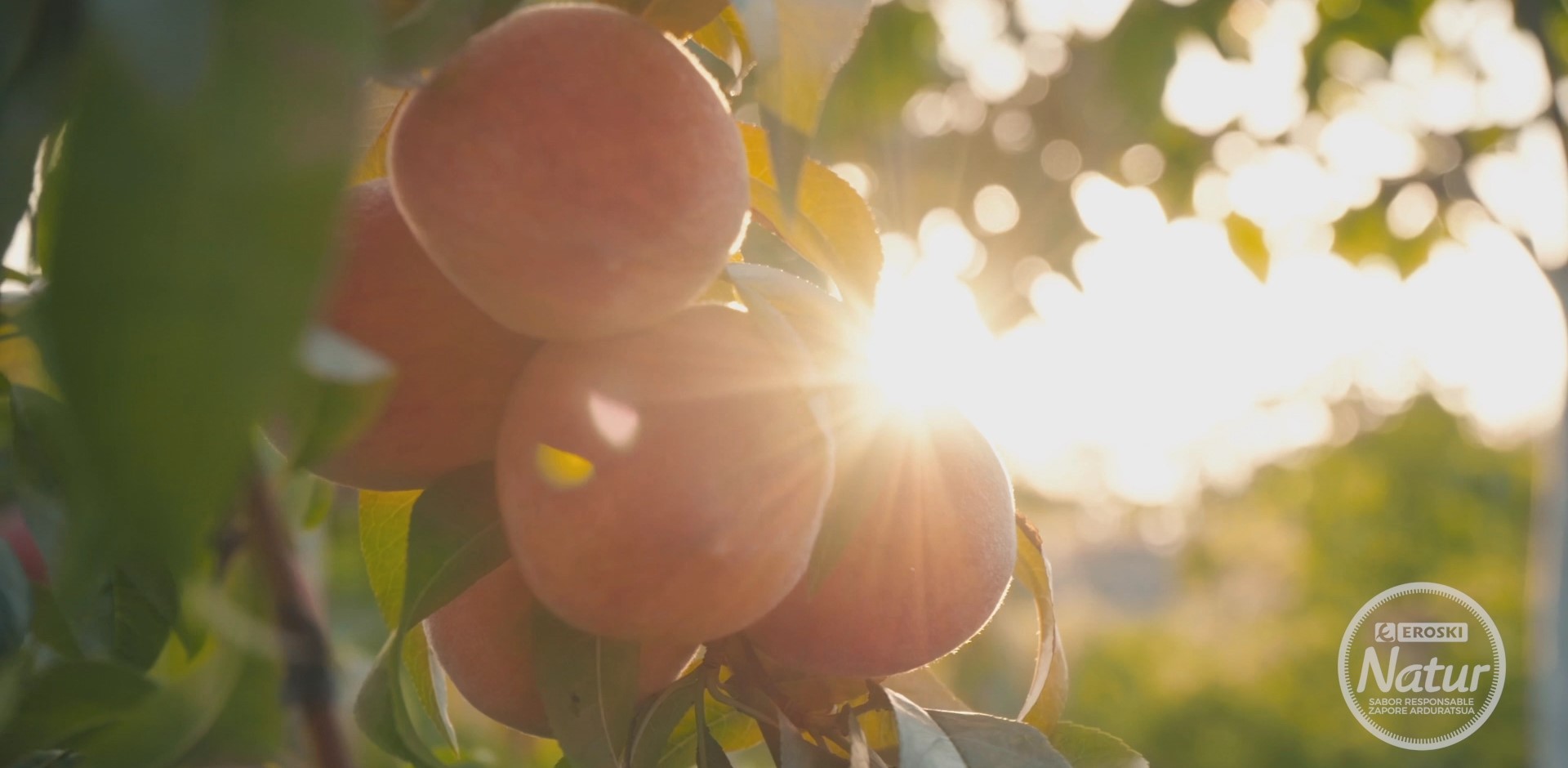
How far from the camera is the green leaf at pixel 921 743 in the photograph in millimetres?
455

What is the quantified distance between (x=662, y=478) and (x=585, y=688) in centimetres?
12

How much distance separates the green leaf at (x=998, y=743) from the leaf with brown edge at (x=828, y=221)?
18 cm

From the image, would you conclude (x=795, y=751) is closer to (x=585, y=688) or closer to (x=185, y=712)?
(x=585, y=688)

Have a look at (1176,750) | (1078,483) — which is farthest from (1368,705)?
(1078,483)

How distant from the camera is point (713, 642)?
49 centimetres

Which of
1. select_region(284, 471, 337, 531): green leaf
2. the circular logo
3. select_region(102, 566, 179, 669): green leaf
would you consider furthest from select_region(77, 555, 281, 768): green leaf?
the circular logo

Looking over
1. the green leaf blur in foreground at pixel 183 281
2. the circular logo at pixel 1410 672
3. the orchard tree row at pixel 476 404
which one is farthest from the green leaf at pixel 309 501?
the circular logo at pixel 1410 672

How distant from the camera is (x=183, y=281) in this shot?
19 cm

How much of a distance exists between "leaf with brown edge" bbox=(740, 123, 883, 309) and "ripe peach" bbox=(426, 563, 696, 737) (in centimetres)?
17

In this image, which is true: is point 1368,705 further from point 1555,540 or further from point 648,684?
point 648,684

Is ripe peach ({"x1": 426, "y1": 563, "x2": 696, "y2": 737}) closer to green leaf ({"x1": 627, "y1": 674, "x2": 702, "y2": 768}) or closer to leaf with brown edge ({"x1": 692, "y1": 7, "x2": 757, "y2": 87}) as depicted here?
green leaf ({"x1": 627, "y1": 674, "x2": 702, "y2": 768})

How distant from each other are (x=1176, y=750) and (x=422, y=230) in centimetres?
627

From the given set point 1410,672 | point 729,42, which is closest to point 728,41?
point 729,42

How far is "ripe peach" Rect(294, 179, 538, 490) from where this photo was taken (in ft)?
1.33
